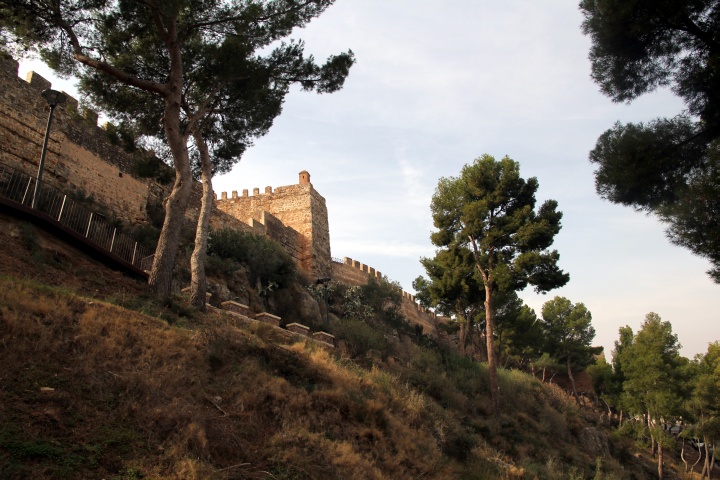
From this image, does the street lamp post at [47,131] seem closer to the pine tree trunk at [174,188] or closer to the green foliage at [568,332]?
the pine tree trunk at [174,188]

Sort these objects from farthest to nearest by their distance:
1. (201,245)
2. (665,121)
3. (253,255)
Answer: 1. (253,255)
2. (201,245)
3. (665,121)

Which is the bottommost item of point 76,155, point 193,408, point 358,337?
point 193,408

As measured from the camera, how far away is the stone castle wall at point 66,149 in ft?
49.4

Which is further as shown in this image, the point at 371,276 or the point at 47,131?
the point at 371,276

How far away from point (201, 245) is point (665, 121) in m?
8.94

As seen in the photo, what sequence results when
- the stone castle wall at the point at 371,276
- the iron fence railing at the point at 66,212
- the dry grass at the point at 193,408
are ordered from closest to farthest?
the dry grass at the point at 193,408
the iron fence railing at the point at 66,212
the stone castle wall at the point at 371,276

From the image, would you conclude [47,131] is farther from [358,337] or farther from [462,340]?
[462,340]

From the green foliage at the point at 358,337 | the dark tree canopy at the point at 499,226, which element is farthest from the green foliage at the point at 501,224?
the green foliage at the point at 358,337

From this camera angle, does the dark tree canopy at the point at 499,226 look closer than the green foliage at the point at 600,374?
Yes

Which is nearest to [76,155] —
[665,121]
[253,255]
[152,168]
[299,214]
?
[152,168]

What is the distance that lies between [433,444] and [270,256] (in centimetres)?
1144

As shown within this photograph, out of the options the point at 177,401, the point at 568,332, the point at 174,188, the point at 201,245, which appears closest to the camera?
the point at 177,401

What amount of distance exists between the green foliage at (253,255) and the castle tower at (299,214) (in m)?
6.14

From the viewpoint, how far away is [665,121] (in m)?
9.73
